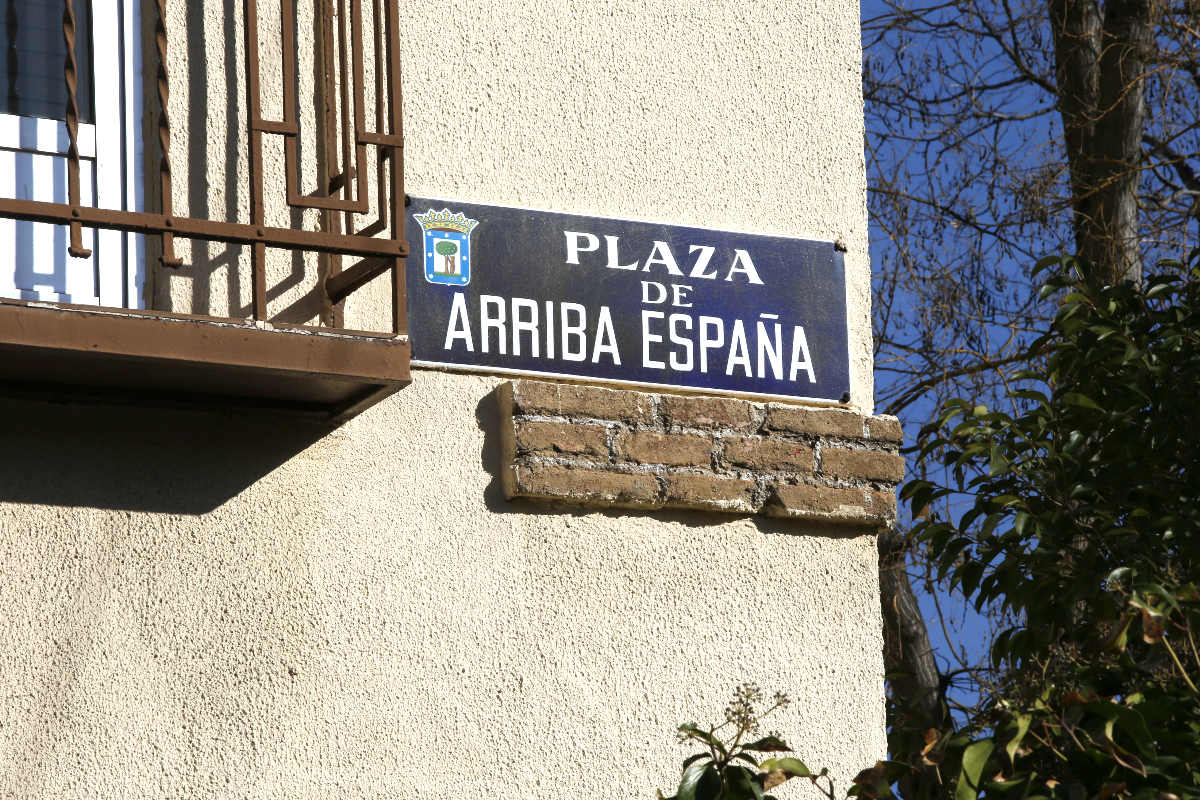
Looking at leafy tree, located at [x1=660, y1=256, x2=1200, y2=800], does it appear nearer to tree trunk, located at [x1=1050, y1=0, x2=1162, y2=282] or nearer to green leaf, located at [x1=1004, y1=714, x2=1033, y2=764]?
green leaf, located at [x1=1004, y1=714, x2=1033, y2=764]

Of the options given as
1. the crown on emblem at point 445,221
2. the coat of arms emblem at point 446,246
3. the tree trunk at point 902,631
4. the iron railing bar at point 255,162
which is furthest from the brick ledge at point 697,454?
the tree trunk at point 902,631

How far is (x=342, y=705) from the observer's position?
3.71 m

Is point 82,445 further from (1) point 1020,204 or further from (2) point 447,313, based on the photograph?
(1) point 1020,204

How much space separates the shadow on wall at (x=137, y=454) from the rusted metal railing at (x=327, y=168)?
34cm

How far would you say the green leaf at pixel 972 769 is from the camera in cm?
290

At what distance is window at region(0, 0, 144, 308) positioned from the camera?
153 inches

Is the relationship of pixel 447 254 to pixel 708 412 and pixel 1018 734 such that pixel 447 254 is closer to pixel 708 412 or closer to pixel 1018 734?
pixel 708 412

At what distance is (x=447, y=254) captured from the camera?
4023 millimetres

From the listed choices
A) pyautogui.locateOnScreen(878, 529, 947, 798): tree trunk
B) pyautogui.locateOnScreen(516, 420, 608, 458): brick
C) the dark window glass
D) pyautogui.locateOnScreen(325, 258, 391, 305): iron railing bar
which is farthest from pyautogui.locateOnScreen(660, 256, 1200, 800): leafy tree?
pyautogui.locateOnScreen(878, 529, 947, 798): tree trunk

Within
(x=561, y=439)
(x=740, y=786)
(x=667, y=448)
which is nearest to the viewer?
(x=740, y=786)

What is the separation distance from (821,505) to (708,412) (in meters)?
0.36

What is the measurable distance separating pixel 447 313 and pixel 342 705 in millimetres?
920

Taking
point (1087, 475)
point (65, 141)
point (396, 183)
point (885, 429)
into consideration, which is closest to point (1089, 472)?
point (1087, 475)

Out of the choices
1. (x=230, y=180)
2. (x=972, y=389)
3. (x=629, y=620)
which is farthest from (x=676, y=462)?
(x=972, y=389)
